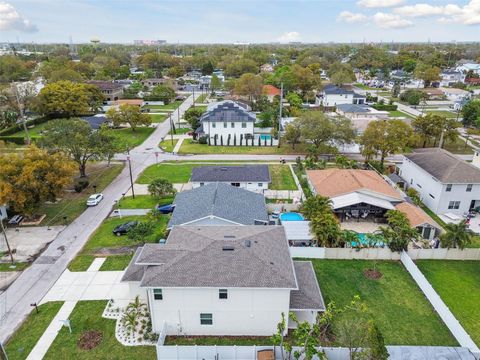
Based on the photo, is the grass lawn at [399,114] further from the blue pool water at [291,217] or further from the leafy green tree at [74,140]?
the leafy green tree at [74,140]

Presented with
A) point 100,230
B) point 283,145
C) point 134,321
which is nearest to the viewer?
point 134,321

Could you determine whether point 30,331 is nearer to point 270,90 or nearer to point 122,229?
point 122,229

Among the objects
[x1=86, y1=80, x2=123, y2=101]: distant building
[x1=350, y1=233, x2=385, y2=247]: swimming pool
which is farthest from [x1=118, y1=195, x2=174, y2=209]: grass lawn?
[x1=86, y1=80, x2=123, y2=101]: distant building

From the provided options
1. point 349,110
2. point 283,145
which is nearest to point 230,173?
point 283,145

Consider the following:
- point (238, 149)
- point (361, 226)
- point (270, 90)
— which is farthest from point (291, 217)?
point (270, 90)

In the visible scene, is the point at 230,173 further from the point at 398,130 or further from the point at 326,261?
the point at 398,130

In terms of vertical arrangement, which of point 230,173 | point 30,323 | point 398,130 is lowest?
point 30,323
